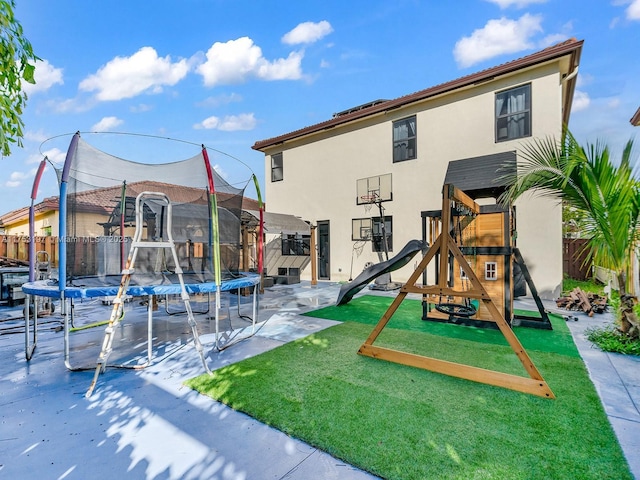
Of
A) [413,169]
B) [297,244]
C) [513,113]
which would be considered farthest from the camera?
[297,244]

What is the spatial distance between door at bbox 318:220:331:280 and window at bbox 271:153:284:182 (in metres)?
3.32

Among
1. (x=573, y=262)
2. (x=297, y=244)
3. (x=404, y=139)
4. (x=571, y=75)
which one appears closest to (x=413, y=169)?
(x=404, y=139)

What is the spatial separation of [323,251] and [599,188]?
9316mm

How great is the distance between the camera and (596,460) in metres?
1.88

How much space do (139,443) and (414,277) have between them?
9.23ft

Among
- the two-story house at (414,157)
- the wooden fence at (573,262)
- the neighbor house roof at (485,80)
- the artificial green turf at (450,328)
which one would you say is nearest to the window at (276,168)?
the two-story house at (414,157)

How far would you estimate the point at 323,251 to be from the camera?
40.6 ft

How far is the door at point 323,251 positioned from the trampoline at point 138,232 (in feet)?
22.8

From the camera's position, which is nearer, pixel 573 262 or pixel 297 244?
pixel 573 262

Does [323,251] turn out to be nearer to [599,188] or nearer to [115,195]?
[115,195]

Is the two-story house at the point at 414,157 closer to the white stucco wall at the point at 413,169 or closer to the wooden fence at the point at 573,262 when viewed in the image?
the white stucco wall at the point at 413,169

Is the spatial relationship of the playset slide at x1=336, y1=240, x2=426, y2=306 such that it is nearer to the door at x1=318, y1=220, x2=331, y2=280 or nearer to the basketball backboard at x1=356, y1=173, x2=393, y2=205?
the basketball backboard at x1=356, y1=173, x2=393, y2=205

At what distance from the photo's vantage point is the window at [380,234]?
34.8 feet

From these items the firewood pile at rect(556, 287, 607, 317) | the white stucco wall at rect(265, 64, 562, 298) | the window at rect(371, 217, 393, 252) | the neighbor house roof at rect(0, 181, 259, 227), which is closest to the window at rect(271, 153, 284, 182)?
the white stucco wall at rect(265, 64, 562, 298)
